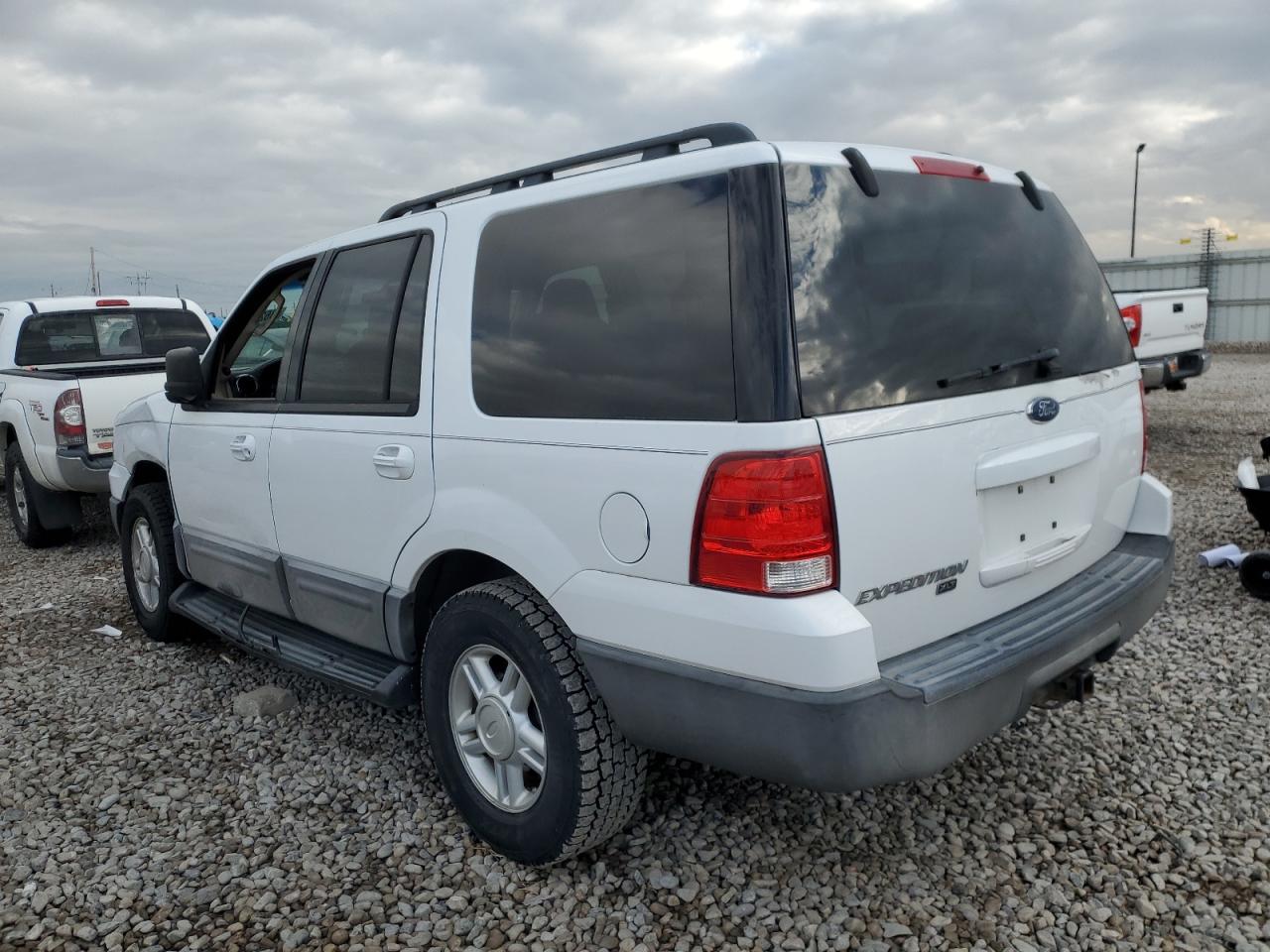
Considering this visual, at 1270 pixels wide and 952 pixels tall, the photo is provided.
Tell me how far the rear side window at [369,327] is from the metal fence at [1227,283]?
27289 millimetres

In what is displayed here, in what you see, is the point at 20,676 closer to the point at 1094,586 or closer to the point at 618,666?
the point at 618,666

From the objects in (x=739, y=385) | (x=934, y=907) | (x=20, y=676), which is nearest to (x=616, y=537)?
(x=739, y=385)

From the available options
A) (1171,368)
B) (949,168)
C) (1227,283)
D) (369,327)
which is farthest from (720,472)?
(1227,283)

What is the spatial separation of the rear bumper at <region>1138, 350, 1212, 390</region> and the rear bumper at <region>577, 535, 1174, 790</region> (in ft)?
28.8

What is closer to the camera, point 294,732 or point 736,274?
point 736,274

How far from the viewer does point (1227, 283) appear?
27.1 meters

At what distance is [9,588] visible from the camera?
21.0 ft

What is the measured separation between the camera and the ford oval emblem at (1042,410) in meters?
2.61

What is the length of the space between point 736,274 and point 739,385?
26 centimetres

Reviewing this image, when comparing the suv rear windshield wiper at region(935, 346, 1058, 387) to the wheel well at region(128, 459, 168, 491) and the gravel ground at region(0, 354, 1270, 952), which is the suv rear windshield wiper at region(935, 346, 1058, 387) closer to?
the gravel ground at region(0, 354, 1270, 952)

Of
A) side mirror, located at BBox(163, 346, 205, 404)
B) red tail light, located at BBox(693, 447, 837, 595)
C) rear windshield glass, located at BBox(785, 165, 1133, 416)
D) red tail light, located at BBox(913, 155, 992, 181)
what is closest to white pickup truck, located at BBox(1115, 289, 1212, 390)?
rear windshield glass, located at BBox(785, 165, 1133, 416)

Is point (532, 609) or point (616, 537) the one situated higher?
point (616, 537)

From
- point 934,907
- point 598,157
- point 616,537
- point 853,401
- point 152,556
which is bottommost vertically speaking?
point 934,907

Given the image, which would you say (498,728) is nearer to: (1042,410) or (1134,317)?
(1042,410)
